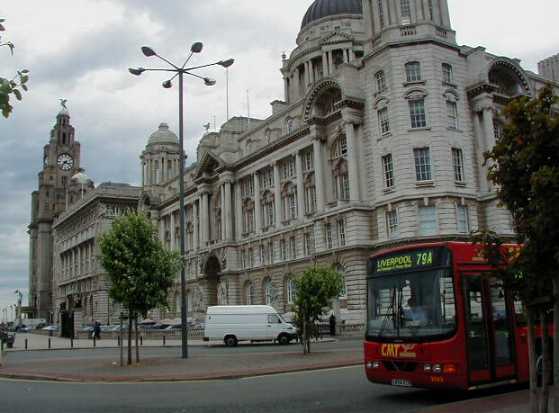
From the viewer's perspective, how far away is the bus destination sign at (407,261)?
1178cm

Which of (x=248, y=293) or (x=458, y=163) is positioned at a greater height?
(x=458, y=163)

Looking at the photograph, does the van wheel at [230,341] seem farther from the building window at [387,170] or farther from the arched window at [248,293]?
the arched window at [248,293]

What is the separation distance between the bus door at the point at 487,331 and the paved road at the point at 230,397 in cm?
107

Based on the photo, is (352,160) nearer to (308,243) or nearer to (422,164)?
(422,164)

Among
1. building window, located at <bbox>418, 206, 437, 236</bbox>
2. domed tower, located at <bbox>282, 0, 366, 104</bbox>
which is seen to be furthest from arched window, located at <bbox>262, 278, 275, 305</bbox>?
domed tower, located at <bbox>282, 0, 366, 104</bbox>

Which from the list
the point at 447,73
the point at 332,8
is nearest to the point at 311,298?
the point at 447,73

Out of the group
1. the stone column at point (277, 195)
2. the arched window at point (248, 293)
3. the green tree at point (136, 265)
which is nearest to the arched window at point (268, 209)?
the stone column at point (277, 195)

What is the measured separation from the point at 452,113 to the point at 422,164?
4.96 meters

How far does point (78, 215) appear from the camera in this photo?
118 meters

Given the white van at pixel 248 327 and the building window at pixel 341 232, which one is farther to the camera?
the building window at pixel 341 232

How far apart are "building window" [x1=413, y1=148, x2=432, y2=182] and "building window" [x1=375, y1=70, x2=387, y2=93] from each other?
5.77 m

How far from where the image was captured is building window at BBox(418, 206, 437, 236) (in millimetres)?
42750

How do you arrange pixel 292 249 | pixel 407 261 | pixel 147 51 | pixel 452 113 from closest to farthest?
pixel 407 261 → pixel 147 51 → pixel 452 113 → pixel 292 249

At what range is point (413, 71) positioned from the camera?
148ft
